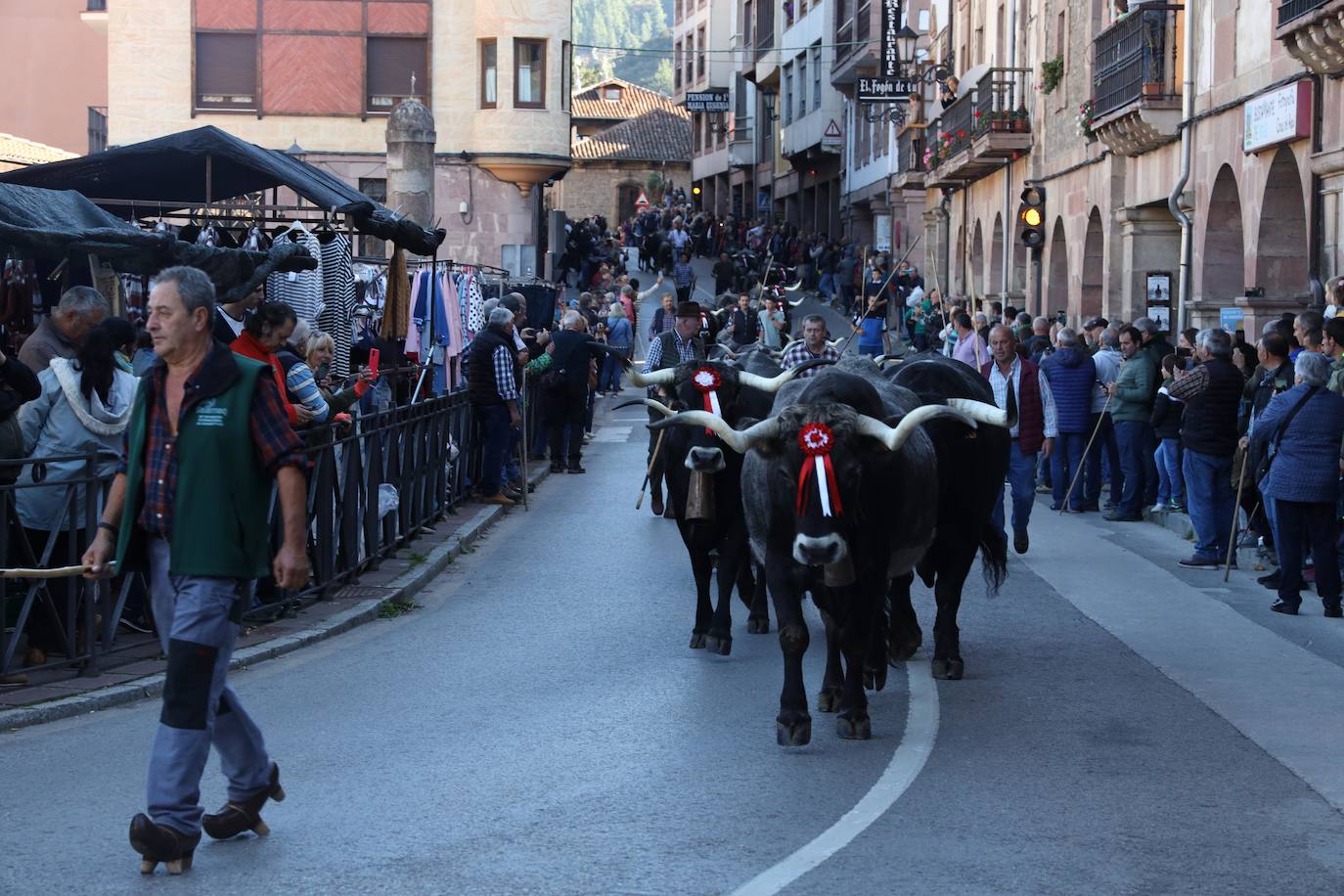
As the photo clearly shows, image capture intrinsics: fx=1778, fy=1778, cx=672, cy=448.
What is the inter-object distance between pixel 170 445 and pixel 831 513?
114 inches

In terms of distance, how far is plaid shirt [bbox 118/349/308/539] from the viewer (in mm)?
6086

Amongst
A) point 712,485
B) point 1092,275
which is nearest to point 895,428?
point 712,485

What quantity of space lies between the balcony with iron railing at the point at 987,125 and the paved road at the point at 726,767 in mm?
24017

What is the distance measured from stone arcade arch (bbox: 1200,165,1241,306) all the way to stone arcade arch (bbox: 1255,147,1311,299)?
7.70 ft

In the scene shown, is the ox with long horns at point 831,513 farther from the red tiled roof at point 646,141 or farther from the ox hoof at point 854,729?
the red tiled roof at point 646,141

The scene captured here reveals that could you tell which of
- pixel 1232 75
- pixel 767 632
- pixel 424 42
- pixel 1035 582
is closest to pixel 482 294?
pixel 1232 75

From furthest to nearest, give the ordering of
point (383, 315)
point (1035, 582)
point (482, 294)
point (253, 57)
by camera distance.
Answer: point (253, 57)
point (482, 294)
point (383, 315)
point (1035, 582)

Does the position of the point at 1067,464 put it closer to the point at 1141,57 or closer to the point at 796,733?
the point at 1141,57

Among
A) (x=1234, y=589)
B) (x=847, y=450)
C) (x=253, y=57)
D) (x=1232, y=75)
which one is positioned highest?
(x=253, y=57)

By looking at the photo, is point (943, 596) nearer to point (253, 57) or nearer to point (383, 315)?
point (383, 315)

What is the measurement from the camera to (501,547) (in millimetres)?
15297

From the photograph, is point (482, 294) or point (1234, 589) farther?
point (482, 294)

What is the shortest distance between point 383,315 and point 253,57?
983 inches

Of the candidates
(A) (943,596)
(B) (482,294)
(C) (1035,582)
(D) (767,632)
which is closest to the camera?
(A) (943,596)
